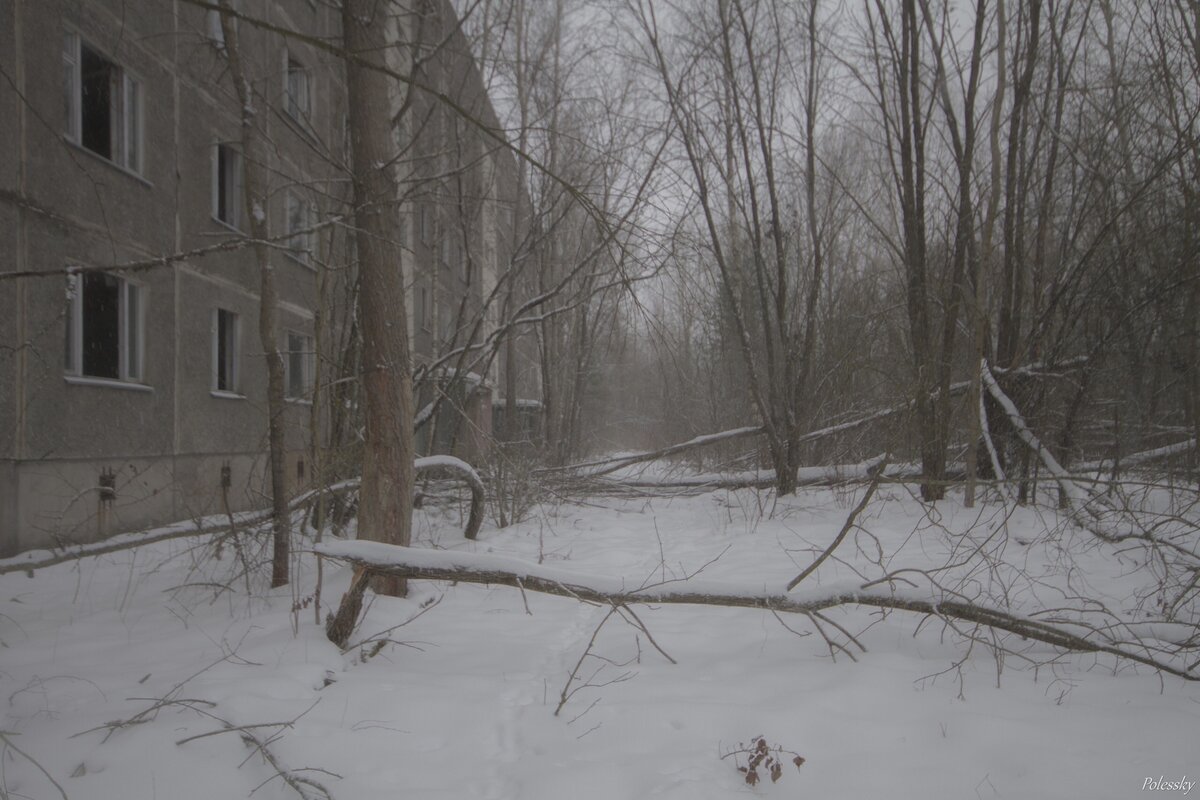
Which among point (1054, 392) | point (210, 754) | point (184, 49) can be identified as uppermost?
point (184, 49)

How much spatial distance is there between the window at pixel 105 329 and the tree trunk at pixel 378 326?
5130 mm

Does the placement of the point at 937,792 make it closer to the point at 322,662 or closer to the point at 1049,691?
the point at 1049,691

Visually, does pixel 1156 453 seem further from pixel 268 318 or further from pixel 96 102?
pixel 96 102

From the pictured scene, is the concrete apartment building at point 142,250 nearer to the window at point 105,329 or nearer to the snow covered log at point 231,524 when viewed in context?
the window at point 105,329

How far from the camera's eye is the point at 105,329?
7988mm

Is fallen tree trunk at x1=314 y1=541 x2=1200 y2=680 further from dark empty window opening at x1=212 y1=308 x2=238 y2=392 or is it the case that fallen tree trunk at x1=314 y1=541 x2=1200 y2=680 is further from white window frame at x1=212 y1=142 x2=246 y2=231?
white window frame at x1=212 y1=142 x2=246 y2=231

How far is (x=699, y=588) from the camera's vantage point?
359 cm

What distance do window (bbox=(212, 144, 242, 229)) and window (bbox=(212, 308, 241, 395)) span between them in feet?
4.56

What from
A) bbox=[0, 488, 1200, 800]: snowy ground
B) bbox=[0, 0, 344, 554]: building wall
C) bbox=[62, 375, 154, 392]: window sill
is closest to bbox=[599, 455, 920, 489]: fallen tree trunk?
bbox=[0, 488, 1200, 800]: snowy ground

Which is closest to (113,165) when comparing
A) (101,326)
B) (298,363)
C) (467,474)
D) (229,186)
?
(101,326)

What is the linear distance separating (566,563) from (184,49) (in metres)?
8.70

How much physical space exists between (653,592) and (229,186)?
993cm

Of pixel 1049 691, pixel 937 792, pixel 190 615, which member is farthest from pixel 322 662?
pixel 1049 691

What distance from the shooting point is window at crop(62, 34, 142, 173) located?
7453 mm
